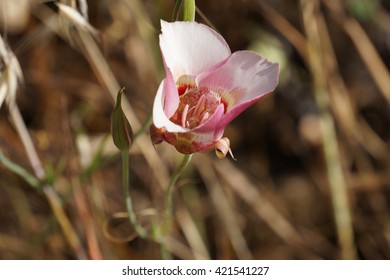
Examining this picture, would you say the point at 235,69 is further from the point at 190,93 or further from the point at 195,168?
the point at 195,168

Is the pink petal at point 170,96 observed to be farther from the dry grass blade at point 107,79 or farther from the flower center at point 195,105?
the dry grass blade at point 107,79

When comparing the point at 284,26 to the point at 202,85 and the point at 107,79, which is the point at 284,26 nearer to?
the point at 107,79

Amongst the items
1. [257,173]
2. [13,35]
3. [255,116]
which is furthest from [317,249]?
[13,35]

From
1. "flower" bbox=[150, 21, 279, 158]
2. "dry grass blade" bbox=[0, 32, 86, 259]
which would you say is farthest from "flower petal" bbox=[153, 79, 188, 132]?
"dry grass blade" bbox=[0, 32, 86, 259]

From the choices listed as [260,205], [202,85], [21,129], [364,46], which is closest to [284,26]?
[364,46]

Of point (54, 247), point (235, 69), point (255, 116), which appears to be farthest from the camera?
point (255, 116)

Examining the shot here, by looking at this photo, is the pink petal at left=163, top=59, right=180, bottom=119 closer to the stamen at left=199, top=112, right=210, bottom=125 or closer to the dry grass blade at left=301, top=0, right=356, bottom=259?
the stamen at left=199, top=112, right=210, bottom=125
